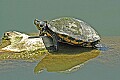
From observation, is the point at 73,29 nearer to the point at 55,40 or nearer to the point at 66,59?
the point at 55,40

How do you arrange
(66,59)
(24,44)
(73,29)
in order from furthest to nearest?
(73,29), (24,44), (66,59)

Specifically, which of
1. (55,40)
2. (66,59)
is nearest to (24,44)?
(55,40)

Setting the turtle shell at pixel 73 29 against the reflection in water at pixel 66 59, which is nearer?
the reflection in water at pixel 66 59

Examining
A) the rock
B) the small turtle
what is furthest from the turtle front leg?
the rock

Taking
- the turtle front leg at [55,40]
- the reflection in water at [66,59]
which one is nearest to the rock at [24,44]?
the turtle front leg at [55,40]

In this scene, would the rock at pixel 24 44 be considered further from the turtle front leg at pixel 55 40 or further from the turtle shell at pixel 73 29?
the turtle shell at pixel 73 29

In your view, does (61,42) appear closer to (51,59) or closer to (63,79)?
(51,59)

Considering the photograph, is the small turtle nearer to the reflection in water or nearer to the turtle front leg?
the turtle front leg
